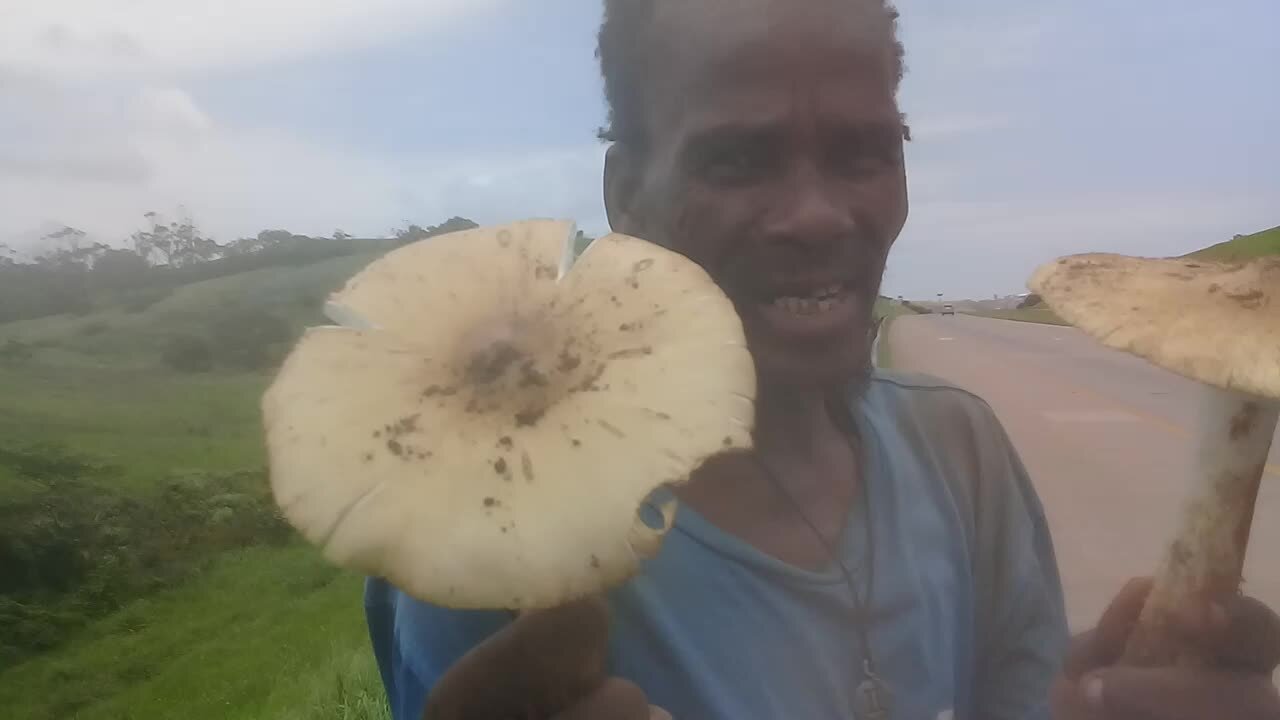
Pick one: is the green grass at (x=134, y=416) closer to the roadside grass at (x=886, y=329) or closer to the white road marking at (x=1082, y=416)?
the roadside grass at (x=886, y=329)

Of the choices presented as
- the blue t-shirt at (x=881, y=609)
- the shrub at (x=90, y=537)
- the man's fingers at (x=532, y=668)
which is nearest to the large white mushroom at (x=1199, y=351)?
the blue t-shirt at (x=881, y=609)

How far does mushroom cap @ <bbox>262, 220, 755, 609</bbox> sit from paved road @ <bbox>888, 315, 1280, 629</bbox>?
33 centimetres

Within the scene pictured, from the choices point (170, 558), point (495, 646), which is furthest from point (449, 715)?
point (170, 558)

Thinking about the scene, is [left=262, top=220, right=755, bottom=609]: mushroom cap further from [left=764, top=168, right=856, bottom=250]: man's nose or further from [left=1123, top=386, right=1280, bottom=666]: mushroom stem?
[left=1123, top=386, right=1280, bottom=666]: mushroom stem

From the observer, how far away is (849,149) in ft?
2.29

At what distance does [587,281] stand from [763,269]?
16 cm

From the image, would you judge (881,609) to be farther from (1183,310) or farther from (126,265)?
(126,265)

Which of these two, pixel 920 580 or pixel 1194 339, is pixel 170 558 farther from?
pixel 1194 339

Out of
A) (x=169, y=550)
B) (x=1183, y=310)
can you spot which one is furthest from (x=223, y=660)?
(x=1183, y=310)

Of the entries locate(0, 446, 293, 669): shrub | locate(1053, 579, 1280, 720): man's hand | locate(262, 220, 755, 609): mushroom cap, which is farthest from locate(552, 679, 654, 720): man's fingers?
locate(0, 446, 293, 669): shrub

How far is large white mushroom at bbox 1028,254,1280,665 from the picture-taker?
0.58m

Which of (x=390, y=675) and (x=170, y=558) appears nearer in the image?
(x=390, y=675)

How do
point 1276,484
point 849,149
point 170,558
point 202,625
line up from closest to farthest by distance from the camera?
point 849,149
point 1276,484
point 170,558
point 202,625

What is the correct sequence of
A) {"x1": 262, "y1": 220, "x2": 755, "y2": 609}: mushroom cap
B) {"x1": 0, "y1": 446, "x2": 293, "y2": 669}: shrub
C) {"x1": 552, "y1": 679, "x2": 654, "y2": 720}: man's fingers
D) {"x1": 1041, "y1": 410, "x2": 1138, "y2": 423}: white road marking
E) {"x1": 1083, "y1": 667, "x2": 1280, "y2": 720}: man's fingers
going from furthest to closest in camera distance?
{"x1": 0, "y1": 446, "x2": 293, "y2": 669}: shrub < {"x1": 1041, "y1": 410, "x2": 1138, "y2": 423}: white road marking < {"x1": 1083, "y1": 667, "x2": 1280, "y2": 720}: man's fingers < {"x1": 552, "y1": 679, "x2": 654, "y2": 720}: man's fingers < {"x1": 262, "y1": 220, "x2": 755, "y2": 609}: mushroom cap
